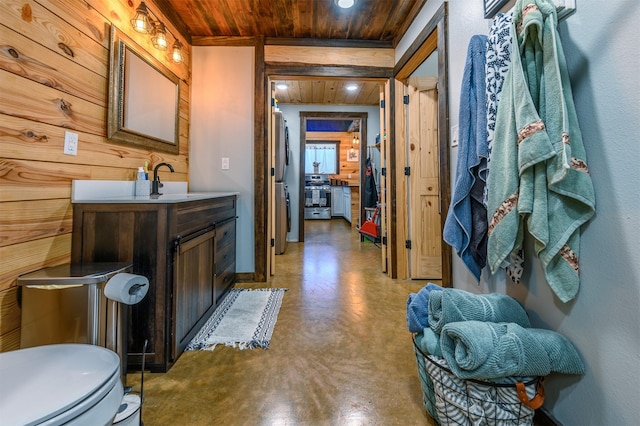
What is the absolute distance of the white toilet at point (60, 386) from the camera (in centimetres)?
52

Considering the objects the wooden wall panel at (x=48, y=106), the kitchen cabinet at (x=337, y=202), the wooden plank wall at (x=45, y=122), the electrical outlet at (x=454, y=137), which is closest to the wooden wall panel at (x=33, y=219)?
the wooden plank wall at (x=45, y=122)

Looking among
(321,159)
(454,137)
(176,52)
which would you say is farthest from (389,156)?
(321,159)

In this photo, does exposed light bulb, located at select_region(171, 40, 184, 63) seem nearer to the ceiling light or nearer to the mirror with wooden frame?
the mirror with wooden frame

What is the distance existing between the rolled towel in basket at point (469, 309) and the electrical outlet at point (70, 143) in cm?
183

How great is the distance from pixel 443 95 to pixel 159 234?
6.16 ft

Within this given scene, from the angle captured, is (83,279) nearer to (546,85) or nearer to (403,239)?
(546,85)

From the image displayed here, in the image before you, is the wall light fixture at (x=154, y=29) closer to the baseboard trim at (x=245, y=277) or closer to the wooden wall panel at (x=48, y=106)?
the wooden wall panel at (x=48, y=106)

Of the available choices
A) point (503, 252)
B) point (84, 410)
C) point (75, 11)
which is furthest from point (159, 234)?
point (503, 252)

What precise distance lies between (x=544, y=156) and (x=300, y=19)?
7.89ft

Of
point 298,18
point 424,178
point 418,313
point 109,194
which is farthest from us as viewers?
point 424,178

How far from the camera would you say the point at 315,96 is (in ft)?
15.5

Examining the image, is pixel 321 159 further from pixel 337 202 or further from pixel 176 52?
pixel 176 52

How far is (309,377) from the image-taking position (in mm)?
1390

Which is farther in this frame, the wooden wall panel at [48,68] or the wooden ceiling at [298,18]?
the wooden ceiling at [298,18]
